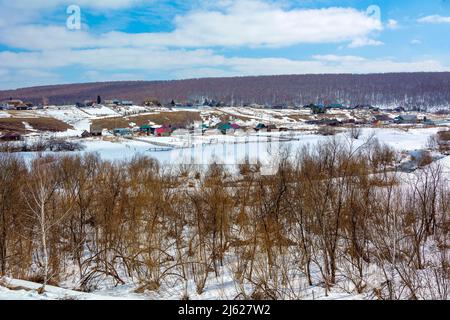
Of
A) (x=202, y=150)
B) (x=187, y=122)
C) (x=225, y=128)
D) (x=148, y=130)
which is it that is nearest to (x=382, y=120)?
(x=225, y=128)

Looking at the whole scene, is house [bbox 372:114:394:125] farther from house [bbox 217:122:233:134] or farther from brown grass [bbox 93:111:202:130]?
brown grass [bbox 93:111:202:130]

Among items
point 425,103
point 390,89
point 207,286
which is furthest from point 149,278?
point 390,89

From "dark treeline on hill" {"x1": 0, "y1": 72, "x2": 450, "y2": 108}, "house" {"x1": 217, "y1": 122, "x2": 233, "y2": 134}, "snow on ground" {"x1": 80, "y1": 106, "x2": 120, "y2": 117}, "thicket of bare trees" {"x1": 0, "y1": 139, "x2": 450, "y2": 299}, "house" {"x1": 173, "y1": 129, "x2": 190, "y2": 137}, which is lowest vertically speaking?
"thicket of bare trees" {"x1": 0, "y1": 139, "x2": 450, "y2": 299}

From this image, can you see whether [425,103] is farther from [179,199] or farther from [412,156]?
[179,199]

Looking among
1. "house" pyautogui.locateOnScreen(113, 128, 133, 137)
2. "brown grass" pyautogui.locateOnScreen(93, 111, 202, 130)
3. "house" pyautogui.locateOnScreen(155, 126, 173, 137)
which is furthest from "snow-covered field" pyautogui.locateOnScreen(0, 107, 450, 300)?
"house" pyautogui.locateOnScreen(113, 128, 133, 137)

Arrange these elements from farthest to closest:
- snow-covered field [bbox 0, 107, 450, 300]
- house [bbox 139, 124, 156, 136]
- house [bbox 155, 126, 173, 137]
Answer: house [bbox 139, 124, 156, 136], house [bbox 155, 126, 173, 137], snow-covered field [bbox 0, 107, 450, 300]

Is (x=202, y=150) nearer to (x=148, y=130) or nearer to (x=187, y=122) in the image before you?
(x=148, y=130)
